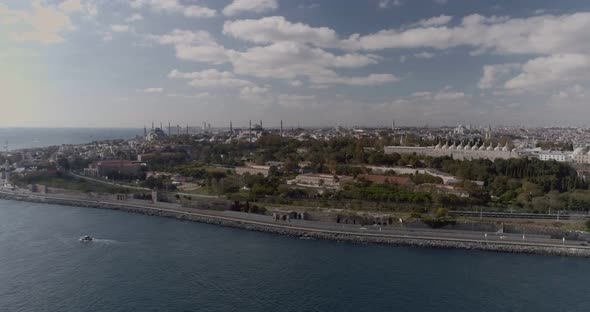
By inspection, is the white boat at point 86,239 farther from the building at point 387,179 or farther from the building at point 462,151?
the building at point 462,151

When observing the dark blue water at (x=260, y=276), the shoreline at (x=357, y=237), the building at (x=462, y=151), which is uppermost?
the building at (x=462, y=151)

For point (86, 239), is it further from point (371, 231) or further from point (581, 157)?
point (581, 157)

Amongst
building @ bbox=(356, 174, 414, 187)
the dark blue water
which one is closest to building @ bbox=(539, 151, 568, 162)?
building @ bbox=(356, 174, 414, 187)

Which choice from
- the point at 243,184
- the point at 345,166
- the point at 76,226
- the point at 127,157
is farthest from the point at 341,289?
the point at 127,157

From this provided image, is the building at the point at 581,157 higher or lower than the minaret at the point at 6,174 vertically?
higher

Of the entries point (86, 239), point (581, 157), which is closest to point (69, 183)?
point (86, 239)

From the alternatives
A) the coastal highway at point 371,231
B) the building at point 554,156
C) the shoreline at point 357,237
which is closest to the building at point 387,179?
the coastal highway at point 371,231
